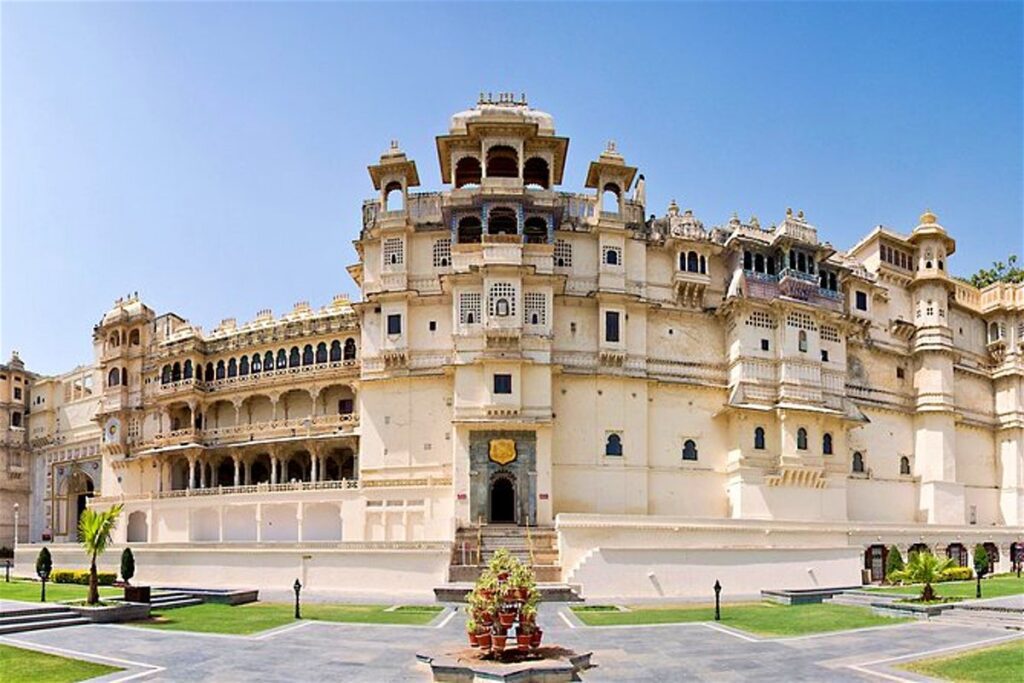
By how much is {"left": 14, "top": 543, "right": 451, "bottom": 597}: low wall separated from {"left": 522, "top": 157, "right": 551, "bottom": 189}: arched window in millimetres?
22173

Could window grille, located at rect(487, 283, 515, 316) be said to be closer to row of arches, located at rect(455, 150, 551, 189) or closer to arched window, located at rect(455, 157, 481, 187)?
row of arches, located at rect(455, 150, 551, 189)

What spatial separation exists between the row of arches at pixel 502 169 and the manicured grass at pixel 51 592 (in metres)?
27.6

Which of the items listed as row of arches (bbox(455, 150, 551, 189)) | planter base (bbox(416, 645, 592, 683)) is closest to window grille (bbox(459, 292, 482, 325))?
row of arches (bbox(455, 150, 551, 189))

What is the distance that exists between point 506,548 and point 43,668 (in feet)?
76.1

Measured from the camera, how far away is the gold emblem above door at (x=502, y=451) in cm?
4428

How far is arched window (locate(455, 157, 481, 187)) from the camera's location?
5066 cm

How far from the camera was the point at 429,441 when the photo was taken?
1849 inches

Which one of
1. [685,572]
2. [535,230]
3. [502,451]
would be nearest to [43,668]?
[685,572]

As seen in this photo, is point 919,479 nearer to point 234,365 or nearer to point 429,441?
point 429,441

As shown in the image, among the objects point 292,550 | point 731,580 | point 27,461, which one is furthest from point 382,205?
point 27,461

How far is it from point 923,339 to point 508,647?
48870mm

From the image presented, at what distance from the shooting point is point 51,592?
33594mm

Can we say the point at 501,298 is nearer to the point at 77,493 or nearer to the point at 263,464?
the point at 263,464

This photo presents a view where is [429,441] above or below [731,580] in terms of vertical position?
above
